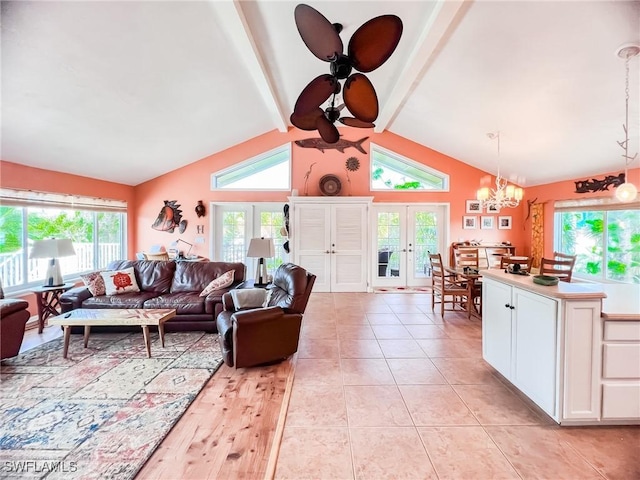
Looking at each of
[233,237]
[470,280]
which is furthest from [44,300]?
[470,280]

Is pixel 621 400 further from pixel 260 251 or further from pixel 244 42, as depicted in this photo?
pixel 244 42

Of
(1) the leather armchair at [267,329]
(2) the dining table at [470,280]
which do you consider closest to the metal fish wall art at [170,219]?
(1) the leather armchair at [267,329]

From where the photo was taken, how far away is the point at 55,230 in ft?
15.4

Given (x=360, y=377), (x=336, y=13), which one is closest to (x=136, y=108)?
(x=336, y=13)

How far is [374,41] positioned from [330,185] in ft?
15.4

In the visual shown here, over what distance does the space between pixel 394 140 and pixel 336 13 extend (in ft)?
12.5

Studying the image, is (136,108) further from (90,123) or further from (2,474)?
(2,474)

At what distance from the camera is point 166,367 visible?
114 inches

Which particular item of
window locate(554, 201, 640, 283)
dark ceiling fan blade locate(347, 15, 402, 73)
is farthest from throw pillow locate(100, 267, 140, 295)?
window locate(554, 201, 640, 283)

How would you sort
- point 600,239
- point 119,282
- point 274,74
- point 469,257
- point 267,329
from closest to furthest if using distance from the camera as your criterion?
point 267,329 → point 119,282 → point 274,74 → point 600,239 → point 469,257

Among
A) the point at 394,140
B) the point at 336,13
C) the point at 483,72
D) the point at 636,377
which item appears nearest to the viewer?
the point at 636,377

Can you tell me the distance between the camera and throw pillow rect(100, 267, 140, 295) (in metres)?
4.04

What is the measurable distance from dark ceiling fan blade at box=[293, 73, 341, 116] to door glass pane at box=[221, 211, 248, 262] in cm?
485

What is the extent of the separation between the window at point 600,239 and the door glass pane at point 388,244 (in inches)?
115
